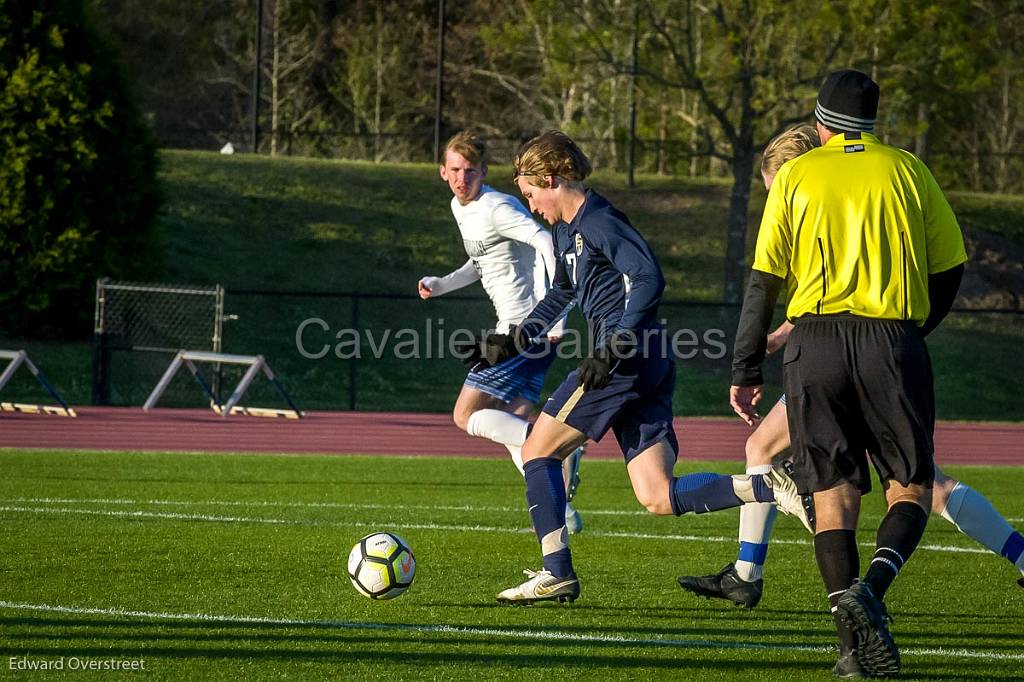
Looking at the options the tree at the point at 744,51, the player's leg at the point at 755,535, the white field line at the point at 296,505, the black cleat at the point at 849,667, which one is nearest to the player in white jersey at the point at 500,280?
the white field line at the point at 296,505

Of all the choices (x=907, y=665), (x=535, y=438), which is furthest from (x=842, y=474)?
(x=535, y=438)

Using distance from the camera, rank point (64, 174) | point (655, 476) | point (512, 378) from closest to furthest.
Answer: point (655, 476)
point (512, 378)
point (64, 174)

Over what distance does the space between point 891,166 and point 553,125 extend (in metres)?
33.8

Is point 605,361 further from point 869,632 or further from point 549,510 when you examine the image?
point 869,632

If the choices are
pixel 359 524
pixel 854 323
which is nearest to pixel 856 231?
pixel 854 323

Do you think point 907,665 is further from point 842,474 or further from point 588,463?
point 588,463

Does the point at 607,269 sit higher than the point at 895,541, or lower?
higher

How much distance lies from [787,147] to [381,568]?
97.8 inches

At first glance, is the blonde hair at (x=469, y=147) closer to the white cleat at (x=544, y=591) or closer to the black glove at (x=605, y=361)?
the black glove at (x=605, y=361)

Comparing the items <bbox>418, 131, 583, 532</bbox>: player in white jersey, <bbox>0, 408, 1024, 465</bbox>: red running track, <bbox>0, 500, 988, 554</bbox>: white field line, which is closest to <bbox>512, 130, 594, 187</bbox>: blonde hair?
<bbox>418, 131, 583, 532</bbox>: player in white jersey

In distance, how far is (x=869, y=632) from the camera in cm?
481

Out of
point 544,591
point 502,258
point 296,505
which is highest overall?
point 502,258

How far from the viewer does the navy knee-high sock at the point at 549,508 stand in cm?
638

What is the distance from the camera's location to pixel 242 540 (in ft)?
26.5
